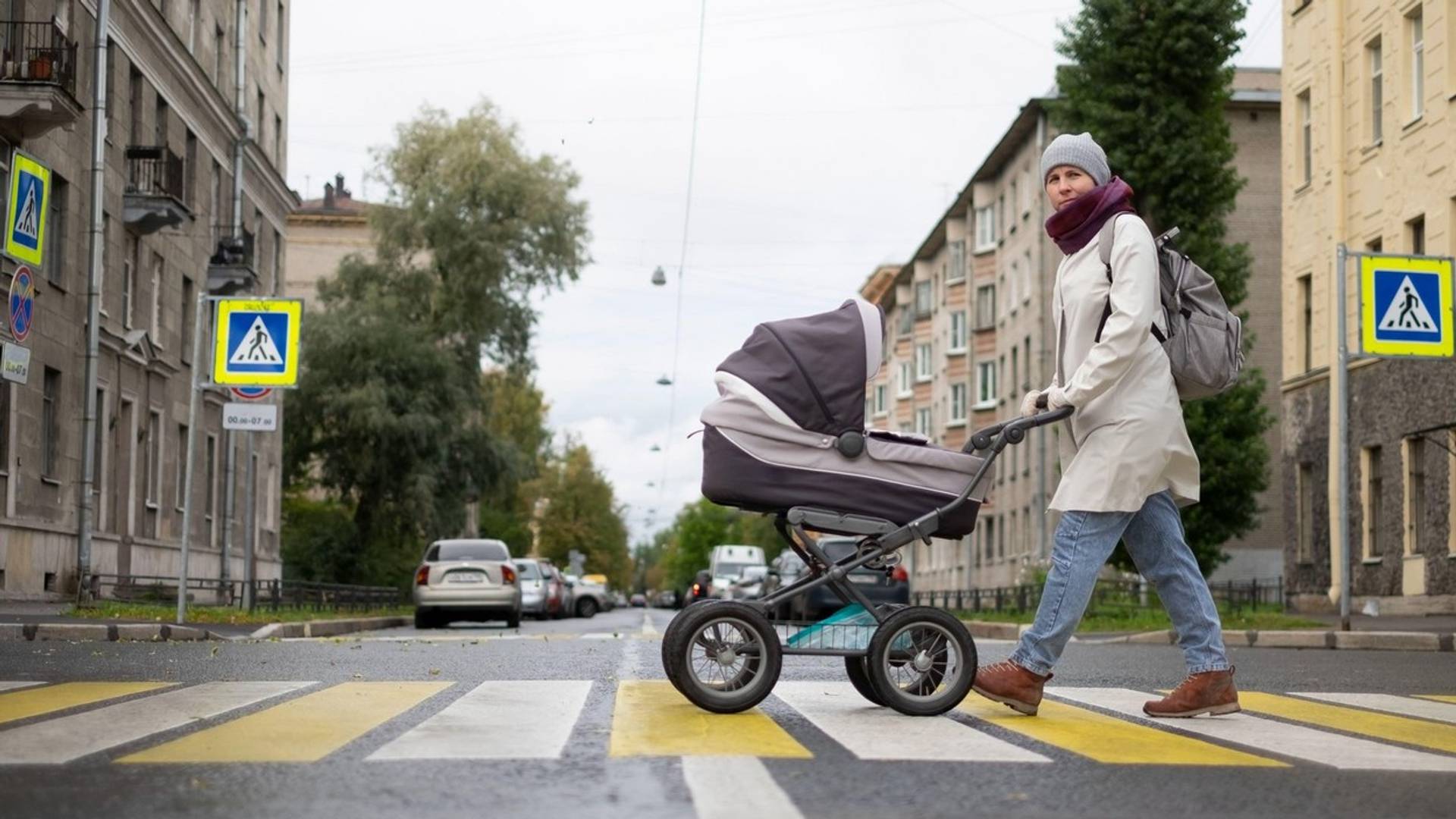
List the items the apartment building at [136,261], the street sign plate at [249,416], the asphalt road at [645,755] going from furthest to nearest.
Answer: the apartment building at [136,261]
the street sign plate at [249,416]
the asphalt road at [645,755]

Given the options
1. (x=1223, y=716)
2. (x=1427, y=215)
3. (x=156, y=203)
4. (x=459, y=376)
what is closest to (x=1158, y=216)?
(x=1427, y=215)

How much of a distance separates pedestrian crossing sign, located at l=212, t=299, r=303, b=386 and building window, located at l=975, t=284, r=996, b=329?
155ft

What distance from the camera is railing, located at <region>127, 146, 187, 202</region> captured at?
3359 centimetres

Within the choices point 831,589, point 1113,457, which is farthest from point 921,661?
point 1113,457

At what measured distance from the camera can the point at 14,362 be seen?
1475 cm

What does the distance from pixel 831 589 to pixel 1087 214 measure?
191cm

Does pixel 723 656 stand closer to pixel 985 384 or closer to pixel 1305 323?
pixel 1305 323

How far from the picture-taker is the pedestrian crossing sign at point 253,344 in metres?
21.2

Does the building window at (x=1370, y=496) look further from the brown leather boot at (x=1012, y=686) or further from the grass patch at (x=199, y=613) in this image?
the brown leather boot at (x=1012, y=686)

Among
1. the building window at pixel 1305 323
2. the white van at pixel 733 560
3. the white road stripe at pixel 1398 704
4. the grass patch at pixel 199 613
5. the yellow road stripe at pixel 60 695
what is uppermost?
the building window at pixel 1305 323

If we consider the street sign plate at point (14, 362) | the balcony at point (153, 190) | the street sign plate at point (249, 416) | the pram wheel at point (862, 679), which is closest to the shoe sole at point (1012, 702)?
the pram wheel at point (862, 679)

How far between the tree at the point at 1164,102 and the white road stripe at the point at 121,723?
27342mm

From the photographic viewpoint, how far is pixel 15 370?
14805 millimetres

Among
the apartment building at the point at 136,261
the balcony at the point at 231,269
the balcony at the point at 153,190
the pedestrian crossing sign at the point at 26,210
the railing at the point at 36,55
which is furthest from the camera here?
the balcony at the point at 231,269
